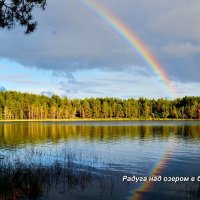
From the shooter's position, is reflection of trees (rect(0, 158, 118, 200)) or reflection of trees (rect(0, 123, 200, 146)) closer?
reflection of trees (rect(0, 158, 118, 200))

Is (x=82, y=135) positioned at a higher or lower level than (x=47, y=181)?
lower

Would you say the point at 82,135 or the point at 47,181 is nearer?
the point at 47,181

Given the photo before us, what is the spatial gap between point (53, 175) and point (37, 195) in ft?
17.2

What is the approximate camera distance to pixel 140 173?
89.4ft

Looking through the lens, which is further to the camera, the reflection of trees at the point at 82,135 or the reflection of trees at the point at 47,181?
the reflection of trees at the point at 82,135

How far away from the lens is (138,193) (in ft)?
66.3

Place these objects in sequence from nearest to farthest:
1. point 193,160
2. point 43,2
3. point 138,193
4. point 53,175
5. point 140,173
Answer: point 43,2
point 138,193
point 53,175
point 140,173
point 193,160

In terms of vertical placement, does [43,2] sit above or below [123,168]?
above

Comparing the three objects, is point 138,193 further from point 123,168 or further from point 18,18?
point 18,18

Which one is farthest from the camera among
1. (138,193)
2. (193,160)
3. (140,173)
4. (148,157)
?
(148,157)

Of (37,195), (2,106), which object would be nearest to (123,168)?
(37,195)

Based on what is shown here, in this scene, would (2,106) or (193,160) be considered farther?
(2,106)

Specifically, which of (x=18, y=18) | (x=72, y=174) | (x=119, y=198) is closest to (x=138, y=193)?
(x=119, y=198)

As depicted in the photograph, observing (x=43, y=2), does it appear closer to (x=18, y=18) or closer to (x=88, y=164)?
(x=18, y=18)
